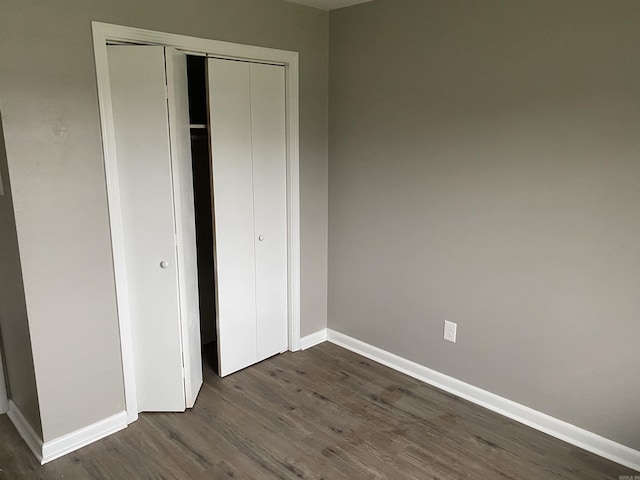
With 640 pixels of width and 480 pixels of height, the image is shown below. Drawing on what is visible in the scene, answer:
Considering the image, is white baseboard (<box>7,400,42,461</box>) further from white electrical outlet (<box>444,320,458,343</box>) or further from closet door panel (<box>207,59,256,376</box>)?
white electrical outlet (<box>444,320,458,343</box>)

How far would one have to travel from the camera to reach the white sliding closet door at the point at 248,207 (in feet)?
9.41

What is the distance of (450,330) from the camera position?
2.91m

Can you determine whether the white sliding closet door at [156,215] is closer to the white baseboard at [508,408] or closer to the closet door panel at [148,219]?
the closet door panel at [148,219]

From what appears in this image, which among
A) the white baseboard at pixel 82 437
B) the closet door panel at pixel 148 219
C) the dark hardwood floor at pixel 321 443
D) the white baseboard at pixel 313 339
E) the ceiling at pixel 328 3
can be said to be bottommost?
the dark hardwood floor at pixel 321 443

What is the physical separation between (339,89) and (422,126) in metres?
0.74

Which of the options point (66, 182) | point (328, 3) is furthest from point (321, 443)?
point (328, 3)

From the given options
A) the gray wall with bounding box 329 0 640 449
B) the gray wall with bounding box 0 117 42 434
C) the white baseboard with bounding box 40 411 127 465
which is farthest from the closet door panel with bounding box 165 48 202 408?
the gray wall with bounding box 329 0 640 449

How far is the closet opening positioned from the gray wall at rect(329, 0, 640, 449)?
2.95 ft

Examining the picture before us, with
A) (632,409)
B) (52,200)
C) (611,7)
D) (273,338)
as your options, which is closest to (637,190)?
(611,7)

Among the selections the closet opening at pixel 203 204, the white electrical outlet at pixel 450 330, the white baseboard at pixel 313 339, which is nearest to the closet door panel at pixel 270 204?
the white baseboard at pixel 313 339

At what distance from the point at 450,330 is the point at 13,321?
2.40 meters

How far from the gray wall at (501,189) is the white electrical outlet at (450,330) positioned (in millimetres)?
36

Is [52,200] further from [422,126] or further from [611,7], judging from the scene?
[611,7]

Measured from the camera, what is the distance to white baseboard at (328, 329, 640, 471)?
2326mm
